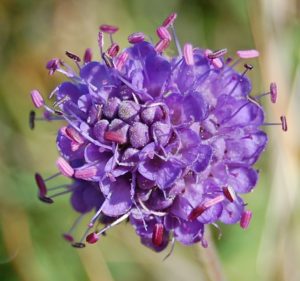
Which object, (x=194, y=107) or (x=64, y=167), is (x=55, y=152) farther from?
(x=194, y=107)

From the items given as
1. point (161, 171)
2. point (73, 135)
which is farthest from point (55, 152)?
point (161, 171)

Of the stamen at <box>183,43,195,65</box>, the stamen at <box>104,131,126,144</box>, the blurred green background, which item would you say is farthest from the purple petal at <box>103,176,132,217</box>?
the blurred green background

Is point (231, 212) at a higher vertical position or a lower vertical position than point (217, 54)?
lower

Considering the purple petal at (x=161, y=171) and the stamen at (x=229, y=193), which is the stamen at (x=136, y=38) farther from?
the stamen at (x=229, y=193)

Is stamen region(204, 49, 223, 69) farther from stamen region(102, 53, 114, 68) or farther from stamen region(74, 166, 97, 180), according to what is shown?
stamen region(74, 166, 97, 180)

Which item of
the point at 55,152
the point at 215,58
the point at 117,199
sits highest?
the point at 215,58

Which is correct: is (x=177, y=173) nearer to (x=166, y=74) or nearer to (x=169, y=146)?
(x=169, y=146)

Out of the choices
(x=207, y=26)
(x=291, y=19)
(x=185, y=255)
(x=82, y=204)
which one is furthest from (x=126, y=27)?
(x=82, y=204)
